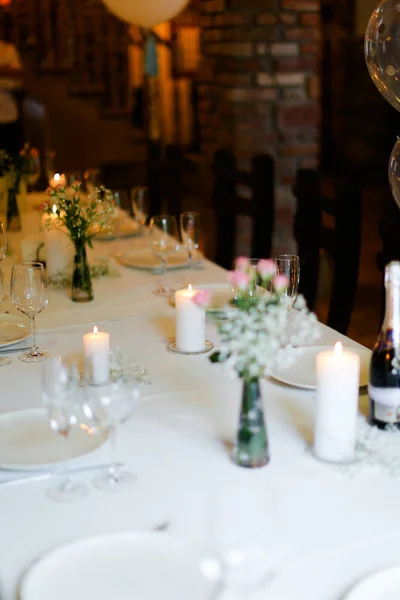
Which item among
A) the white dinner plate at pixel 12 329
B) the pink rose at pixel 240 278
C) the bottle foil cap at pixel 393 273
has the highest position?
the pink rose at pixel 240 278

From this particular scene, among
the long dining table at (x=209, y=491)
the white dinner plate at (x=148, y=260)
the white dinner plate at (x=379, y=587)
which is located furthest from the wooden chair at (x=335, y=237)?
the white dinner plate at (x=379, y=587)

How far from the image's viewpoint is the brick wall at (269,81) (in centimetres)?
447

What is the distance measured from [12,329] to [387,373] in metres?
1.01

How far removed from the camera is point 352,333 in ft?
13.9

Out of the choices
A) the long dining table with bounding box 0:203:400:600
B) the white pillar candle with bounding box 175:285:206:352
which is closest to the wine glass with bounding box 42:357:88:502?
the long dining table with bounding box 0:203:400:600

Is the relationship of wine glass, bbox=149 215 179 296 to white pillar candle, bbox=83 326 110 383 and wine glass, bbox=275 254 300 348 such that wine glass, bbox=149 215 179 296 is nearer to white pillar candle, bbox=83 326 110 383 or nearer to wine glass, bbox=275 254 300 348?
wine glass, bbox=275 254 300 348

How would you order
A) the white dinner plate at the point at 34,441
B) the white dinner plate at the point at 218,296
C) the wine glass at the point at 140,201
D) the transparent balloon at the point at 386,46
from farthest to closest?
1. the wine glass at the point at 140,201
2. the transparent balloon at the point at 386,46
3. the white dinner plate at the point at 218,296
4. the white dinner plate at the point at 34,441

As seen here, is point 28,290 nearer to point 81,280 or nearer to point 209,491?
point 81,280

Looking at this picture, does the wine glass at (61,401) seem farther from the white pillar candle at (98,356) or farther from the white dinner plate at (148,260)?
the white dinner plate at (148,260)

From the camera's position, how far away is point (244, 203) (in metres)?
3.56

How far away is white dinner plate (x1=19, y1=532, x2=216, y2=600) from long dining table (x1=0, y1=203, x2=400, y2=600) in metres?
0.04

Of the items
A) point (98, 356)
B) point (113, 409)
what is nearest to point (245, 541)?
point (113, 409)

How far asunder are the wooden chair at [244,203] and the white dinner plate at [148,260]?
2.67 feet

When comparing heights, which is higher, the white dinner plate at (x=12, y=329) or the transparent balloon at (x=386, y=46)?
the transparent balloon at (x=386, y=46)
